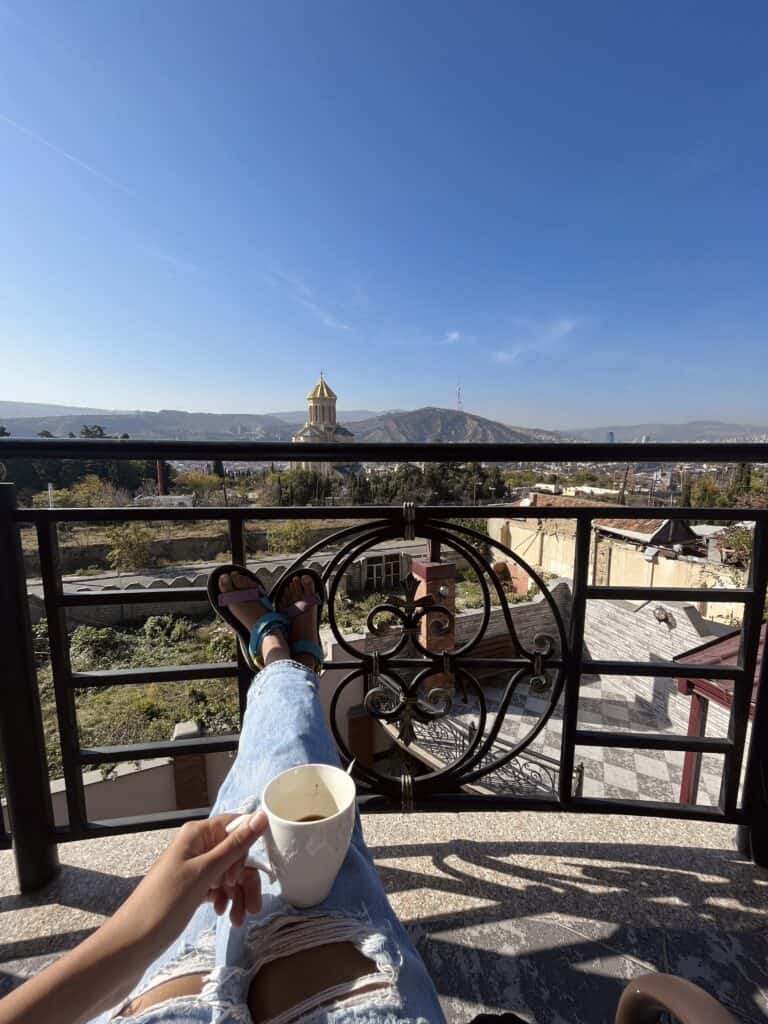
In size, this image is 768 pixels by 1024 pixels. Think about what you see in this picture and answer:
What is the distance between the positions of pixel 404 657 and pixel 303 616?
312 millimetres

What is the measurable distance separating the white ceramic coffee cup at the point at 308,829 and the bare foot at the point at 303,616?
53 centimetres

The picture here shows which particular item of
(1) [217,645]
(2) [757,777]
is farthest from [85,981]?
(1) [217,645]

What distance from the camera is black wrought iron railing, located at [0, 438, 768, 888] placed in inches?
44.8

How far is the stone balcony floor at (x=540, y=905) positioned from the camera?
3.21ft

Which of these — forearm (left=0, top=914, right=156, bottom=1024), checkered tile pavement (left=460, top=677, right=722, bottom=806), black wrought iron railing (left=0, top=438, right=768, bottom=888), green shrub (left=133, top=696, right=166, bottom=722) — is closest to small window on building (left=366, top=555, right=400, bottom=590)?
black wrought iron railing (left=0, top=438, right=768, bottom=888)

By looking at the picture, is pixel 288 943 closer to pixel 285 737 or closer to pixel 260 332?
pixel 285 737

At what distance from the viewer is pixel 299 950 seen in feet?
1.88

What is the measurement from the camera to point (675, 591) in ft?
3.91

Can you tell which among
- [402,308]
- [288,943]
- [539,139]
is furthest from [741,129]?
[288,943]

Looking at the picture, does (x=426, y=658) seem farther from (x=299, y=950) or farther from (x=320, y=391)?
(x=320, y=391)

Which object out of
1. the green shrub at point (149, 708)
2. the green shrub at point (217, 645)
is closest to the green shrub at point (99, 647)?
the green shrub at point (149, 708)

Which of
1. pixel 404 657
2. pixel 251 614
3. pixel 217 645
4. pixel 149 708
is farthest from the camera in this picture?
pixel 217 645

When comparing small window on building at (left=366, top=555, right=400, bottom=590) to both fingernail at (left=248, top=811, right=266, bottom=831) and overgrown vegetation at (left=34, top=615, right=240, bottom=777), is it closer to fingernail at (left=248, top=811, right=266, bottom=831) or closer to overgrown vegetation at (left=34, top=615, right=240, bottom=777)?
fingernail at (left=248, top=811, right=266, bottom=831)

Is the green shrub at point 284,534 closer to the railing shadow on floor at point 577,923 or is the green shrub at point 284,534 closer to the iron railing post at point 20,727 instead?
the iron railing post at point 20,727
